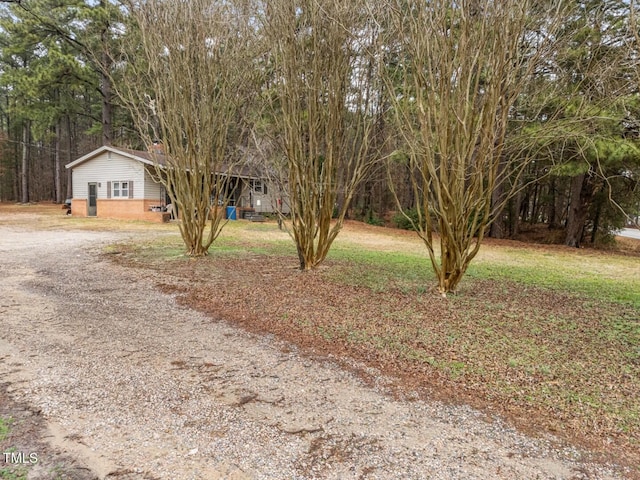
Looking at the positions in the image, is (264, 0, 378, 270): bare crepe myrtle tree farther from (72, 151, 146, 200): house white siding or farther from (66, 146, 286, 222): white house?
(72, 151, 146, 200): house white siding

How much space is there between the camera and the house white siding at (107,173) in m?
19.8

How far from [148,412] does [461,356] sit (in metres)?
2.59

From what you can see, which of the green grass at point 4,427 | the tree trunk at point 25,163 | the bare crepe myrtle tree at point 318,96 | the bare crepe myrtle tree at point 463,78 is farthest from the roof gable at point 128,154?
the green grass at point 4,427

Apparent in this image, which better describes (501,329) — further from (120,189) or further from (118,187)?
(118,187)

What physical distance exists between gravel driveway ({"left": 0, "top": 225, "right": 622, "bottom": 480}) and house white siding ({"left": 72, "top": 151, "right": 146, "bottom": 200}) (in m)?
17.0

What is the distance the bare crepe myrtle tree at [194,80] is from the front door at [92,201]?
1538 cm

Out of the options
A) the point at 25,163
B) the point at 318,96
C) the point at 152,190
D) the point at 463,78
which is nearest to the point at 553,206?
the point at 318,96

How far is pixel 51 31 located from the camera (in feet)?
67.1

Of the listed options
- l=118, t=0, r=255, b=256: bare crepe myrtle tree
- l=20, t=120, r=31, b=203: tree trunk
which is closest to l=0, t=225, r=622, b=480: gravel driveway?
l=118, t=0, r=255, b=256: bare crepe myrtle tree

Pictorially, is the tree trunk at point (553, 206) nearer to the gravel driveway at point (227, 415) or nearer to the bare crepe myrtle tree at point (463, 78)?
the bare crepe myrtle tree at point (463, 78)

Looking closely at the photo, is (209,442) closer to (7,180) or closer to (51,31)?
(51,31)

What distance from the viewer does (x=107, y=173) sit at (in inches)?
813

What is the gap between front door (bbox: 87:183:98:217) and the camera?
21578 millimetres

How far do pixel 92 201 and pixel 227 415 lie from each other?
2304 centimetres
